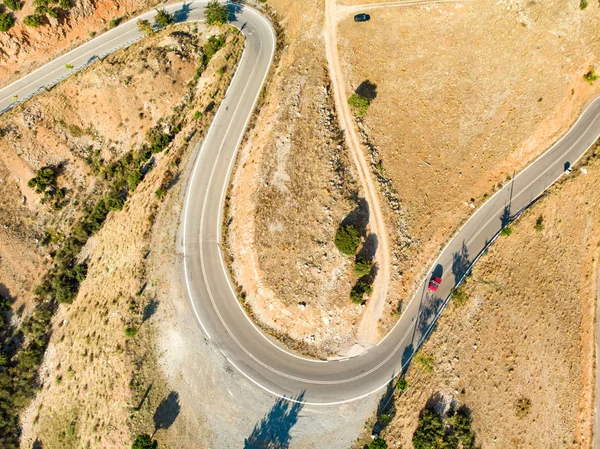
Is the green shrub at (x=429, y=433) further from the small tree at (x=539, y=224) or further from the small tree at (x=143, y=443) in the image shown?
the small tree at (x=143, y=443)

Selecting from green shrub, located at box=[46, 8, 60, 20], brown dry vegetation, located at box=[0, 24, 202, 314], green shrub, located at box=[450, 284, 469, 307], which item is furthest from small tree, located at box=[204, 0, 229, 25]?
green shrub, located at box=[450, 284, 469, 307]

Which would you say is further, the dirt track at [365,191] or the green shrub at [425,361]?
the dirt track at [365,191]

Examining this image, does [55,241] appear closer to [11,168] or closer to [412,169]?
[11,168]

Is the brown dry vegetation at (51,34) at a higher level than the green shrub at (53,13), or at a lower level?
lower

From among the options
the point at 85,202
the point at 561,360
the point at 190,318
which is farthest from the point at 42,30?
the point at 561,360

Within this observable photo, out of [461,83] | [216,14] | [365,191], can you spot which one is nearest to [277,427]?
[365,191]

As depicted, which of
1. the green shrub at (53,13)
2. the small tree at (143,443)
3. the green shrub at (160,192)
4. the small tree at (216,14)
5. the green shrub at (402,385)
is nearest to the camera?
the small tree at (143,443)

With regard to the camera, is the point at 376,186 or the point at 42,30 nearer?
the point at 376,186

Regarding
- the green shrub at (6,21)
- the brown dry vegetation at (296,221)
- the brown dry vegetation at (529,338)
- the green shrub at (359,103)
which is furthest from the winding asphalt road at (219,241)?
the green shrub at (359,103)
